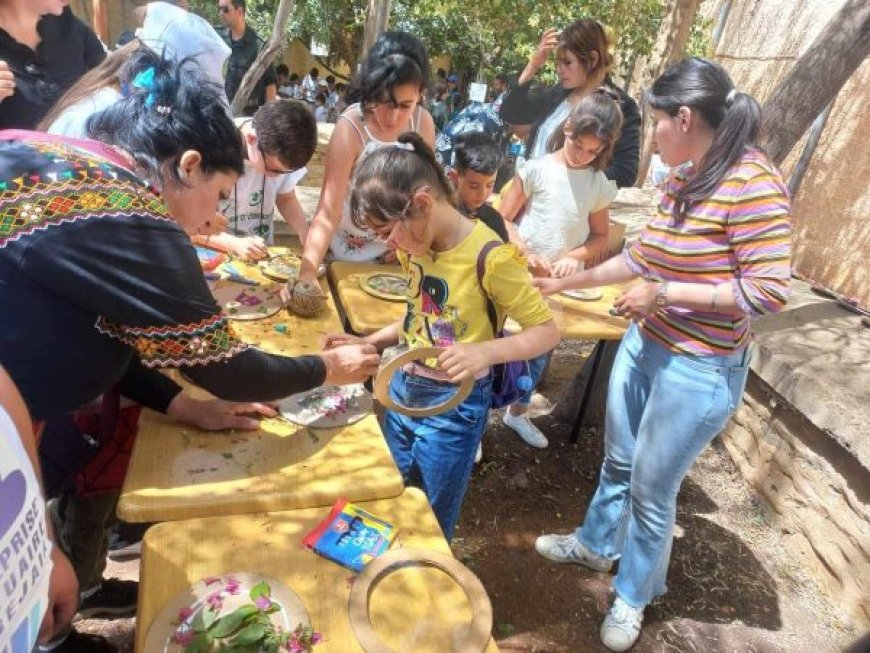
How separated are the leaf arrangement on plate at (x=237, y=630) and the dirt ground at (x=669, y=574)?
1.47 m

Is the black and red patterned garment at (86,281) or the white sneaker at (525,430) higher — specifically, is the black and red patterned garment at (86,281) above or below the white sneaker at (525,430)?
above

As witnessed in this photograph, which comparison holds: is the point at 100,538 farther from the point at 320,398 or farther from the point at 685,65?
the point at 685,65

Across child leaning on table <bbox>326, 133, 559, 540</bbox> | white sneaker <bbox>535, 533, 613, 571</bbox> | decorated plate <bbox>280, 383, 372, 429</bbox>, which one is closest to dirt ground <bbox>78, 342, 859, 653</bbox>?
white sneaker <bbox>535, 533, 613, 571</bbox>

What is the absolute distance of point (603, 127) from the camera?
295cm

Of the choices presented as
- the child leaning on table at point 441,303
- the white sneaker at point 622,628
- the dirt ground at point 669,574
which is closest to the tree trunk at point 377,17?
the dirt ground at point 669,574

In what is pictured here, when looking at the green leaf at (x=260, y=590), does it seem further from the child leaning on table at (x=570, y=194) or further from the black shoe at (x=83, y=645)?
the child leaning on table at (x=570, y=194)

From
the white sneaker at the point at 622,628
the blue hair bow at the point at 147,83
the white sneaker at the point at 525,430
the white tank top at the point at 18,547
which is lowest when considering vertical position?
the white sneaker at the point at 525,430

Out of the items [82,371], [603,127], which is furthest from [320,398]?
[603,127]

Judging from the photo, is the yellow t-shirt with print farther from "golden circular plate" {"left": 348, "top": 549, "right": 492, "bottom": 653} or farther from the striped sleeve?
"golden circular plate" {"left": 348, "top": 549, "right": 492, "bottom": 653}

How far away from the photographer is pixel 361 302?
9.06 feet

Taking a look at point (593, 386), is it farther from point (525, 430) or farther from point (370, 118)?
point (370, 118)

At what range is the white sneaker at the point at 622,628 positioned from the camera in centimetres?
255

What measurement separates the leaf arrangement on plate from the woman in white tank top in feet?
5.55

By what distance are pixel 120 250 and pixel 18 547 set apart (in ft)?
2.31
